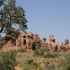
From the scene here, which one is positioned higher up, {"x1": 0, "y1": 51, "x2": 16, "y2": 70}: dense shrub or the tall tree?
the tall tree

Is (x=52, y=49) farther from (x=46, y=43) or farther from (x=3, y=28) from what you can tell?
(x=3, y=28)

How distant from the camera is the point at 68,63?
2084cm

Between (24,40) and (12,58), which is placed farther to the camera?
(24,40)

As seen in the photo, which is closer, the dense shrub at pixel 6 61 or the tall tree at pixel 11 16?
the tall tree at pixel 11 16

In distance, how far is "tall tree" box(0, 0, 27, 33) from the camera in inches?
545

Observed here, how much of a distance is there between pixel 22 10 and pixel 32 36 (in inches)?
2806

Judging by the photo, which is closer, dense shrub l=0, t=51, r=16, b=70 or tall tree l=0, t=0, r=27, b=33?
tall tree l=0, t=0, r=27, b=33

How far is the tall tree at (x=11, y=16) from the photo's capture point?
1385cm

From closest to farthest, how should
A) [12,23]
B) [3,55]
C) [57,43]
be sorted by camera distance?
[12,23] < [3,55] < [57,43]

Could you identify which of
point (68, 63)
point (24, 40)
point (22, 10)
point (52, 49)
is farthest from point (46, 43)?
point (22, 10)

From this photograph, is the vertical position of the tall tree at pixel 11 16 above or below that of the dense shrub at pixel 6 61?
above

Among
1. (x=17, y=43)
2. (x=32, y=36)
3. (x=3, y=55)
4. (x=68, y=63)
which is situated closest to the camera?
(x=3, y=55)

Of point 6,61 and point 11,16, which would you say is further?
point 6,61

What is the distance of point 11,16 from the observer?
14.1 m
